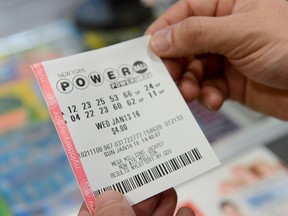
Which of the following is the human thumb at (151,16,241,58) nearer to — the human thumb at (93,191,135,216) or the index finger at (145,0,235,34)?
the index finger at (145,0,235,34)

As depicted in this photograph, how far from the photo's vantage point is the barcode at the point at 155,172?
61cm

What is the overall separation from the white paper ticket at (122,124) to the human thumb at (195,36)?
0.05 m

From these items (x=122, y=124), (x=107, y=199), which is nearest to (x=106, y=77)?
(x=122, y=124)

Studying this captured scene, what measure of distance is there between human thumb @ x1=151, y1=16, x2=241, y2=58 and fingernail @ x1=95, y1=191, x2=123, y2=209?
0.28 meters

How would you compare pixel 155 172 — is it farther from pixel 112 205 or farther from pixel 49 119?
pixel 49 119

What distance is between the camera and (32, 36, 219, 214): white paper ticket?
24.1 inches

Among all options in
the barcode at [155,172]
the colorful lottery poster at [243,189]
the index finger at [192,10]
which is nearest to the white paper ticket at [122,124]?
the barcode at [155,172]

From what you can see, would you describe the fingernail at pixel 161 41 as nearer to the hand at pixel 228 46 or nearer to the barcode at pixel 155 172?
the hand at pixel 228 46

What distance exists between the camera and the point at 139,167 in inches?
24.6

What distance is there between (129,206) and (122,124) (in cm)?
14

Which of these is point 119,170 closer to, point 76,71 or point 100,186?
point 100,186

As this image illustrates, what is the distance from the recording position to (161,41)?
74 cm

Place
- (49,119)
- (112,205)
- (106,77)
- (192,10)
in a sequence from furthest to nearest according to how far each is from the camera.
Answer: (49,119) → (192,10) → (106,77) → (112,205)

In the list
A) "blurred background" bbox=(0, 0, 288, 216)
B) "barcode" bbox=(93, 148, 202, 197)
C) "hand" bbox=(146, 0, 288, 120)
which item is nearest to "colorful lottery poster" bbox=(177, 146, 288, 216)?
"blurred background" bbox=(0, 0, 288, 216)
